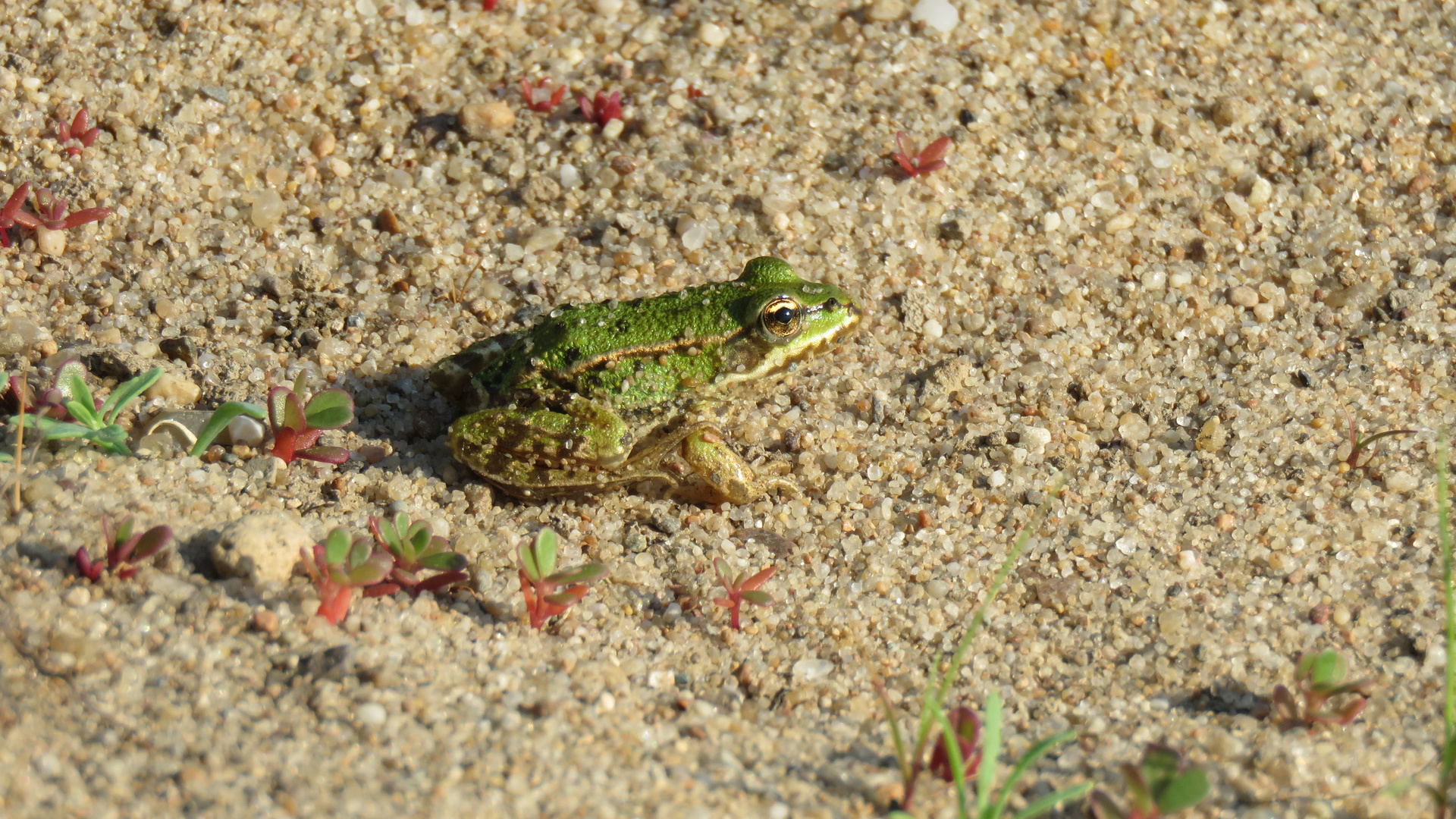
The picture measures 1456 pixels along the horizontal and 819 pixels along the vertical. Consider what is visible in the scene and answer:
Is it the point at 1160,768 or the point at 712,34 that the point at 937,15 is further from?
the point at 1160,768

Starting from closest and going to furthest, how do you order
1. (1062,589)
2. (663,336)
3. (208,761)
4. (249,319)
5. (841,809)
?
(208,761) → (841,809) → (1062,589) → (663,336) → (249,319)

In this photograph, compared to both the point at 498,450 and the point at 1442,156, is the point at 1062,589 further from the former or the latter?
the point at 1442,156

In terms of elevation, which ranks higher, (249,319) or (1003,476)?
(249,319)

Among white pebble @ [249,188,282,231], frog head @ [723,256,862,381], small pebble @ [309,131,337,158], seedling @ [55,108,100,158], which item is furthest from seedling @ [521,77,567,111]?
seedling @ [55,108,100,158]

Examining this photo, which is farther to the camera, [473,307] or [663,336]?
[473,307]

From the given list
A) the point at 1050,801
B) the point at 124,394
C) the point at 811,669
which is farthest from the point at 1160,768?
the point at 124,394

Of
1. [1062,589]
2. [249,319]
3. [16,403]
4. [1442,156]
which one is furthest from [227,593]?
[1442,156]
